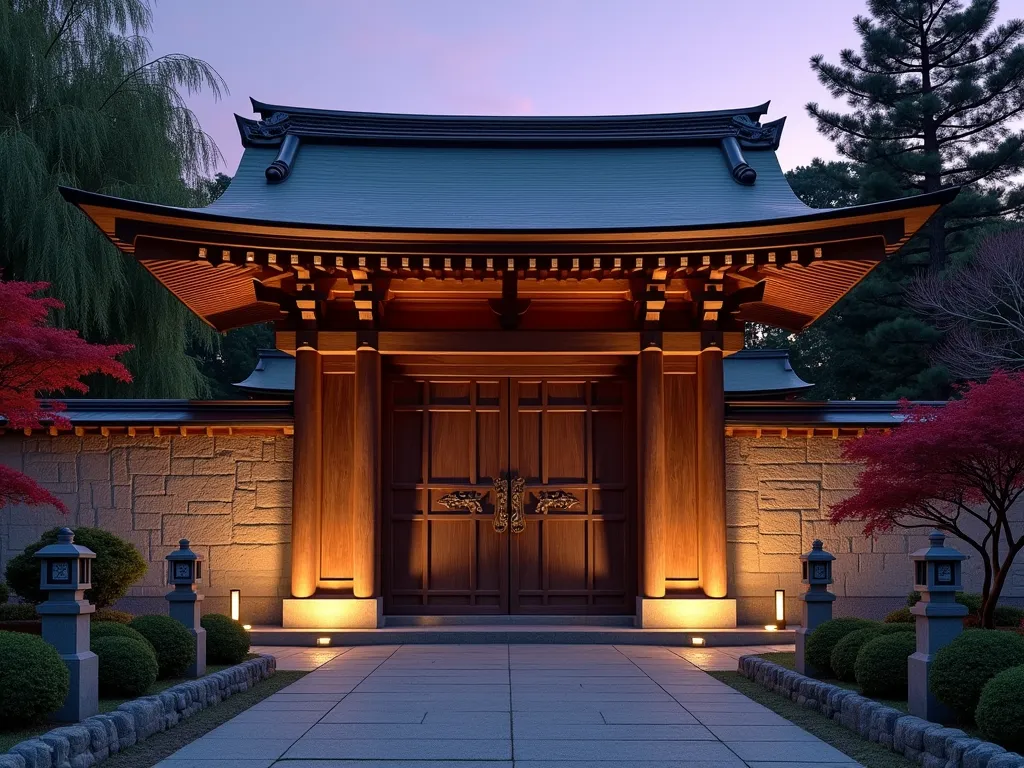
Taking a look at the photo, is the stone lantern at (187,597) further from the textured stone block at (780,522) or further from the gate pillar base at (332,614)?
the textured stone block at (780,522)

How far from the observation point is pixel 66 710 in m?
5.82

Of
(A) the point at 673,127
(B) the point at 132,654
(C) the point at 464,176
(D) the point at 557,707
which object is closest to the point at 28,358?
(B) the point at 132,654

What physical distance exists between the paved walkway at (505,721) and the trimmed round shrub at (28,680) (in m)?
0.70

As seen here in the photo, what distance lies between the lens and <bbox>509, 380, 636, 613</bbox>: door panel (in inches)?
455

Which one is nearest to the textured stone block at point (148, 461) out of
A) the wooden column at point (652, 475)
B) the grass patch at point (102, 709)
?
the grass patch at point (102, 709)

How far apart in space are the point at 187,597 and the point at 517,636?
371cm

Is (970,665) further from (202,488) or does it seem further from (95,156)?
(95,156)

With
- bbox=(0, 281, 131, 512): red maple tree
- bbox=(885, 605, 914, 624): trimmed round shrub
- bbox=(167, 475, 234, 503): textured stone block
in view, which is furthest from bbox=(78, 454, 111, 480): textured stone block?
bbox=(885, 605, 914, 624): trimmed round shrub

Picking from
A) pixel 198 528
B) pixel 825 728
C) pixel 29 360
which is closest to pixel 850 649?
pixel 825 728

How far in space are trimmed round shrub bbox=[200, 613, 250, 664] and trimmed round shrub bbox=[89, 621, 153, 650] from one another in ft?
4.21

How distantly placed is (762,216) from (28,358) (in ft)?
23.6

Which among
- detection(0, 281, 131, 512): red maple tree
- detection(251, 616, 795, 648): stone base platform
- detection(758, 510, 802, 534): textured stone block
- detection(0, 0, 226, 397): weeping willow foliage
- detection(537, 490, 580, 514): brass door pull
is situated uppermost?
detection(0, 0, 226, 397): weeping willow foliage

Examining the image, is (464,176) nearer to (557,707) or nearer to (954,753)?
(557,707)

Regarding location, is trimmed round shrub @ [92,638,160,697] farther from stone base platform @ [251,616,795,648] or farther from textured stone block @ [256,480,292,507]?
textured stone block @ [256,480,292,507]
